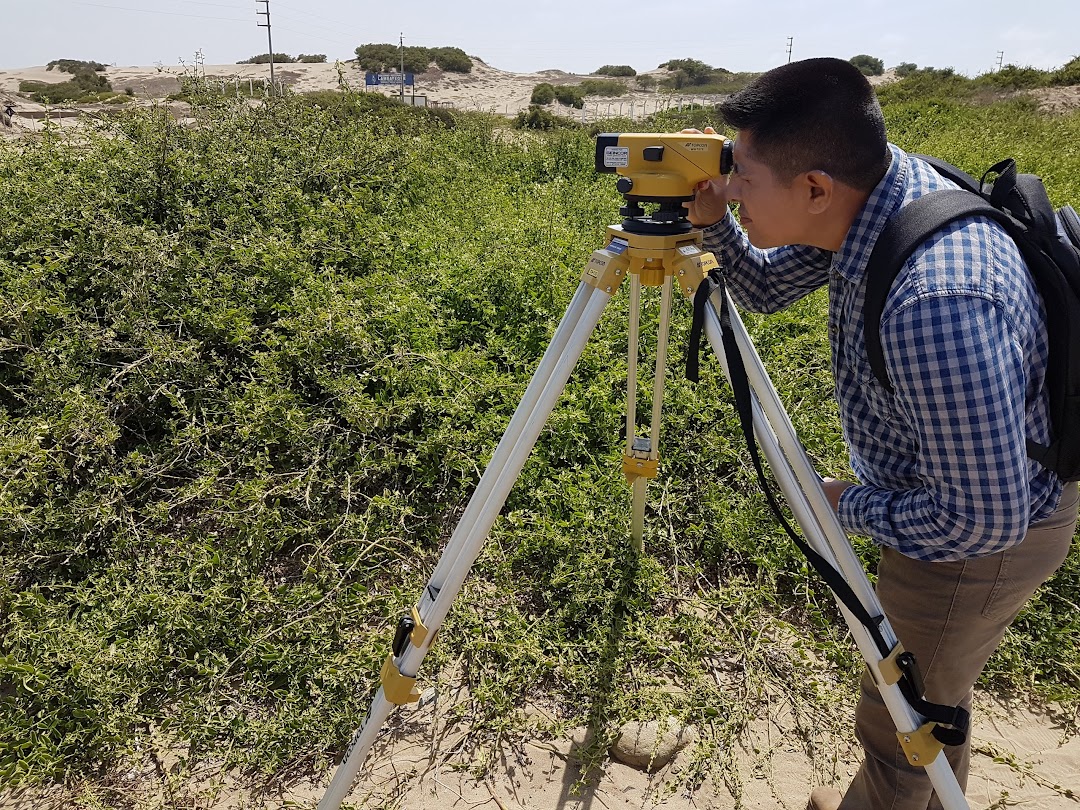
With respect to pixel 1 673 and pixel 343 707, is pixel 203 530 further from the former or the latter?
pixel 343 707

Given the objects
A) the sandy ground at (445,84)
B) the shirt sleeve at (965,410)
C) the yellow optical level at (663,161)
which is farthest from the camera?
the sandy ground at (445,84)

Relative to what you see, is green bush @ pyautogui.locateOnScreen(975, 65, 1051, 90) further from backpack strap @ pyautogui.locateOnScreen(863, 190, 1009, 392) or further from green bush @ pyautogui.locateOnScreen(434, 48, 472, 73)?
green bush @ pyautogui.locateOnScreen(434, 48, 472, 73)

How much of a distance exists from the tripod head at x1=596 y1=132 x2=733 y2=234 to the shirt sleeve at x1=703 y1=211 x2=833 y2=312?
383mm

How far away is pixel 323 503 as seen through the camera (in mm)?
3193

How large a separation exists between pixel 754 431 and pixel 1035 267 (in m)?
0.64

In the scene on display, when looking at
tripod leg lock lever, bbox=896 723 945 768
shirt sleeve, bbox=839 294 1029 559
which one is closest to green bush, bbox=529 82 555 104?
shirt sleeve, bbox=839 294 1029 559

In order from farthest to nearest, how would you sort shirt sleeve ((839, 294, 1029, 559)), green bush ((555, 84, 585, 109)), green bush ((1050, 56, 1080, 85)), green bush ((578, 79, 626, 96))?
green bush ((578, 79, 626, 96)), green bush ((555, 84, 585, 109)), green bush ((1050, 56, 1080, 85)), shirt sleeve ((839, 294, 1029, 559))

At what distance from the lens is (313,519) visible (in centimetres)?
313

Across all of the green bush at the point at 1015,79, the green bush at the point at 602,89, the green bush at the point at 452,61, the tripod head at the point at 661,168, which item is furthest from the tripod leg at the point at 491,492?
the green bush at the point at 452,61

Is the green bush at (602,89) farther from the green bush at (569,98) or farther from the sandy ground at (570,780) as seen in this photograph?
the sandy ground at (570,780)

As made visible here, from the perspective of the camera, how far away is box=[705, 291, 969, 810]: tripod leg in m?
1.39

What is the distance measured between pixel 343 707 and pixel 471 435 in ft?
4.58

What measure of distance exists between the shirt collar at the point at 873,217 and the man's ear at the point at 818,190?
0.27ft

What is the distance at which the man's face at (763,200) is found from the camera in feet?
4.81
